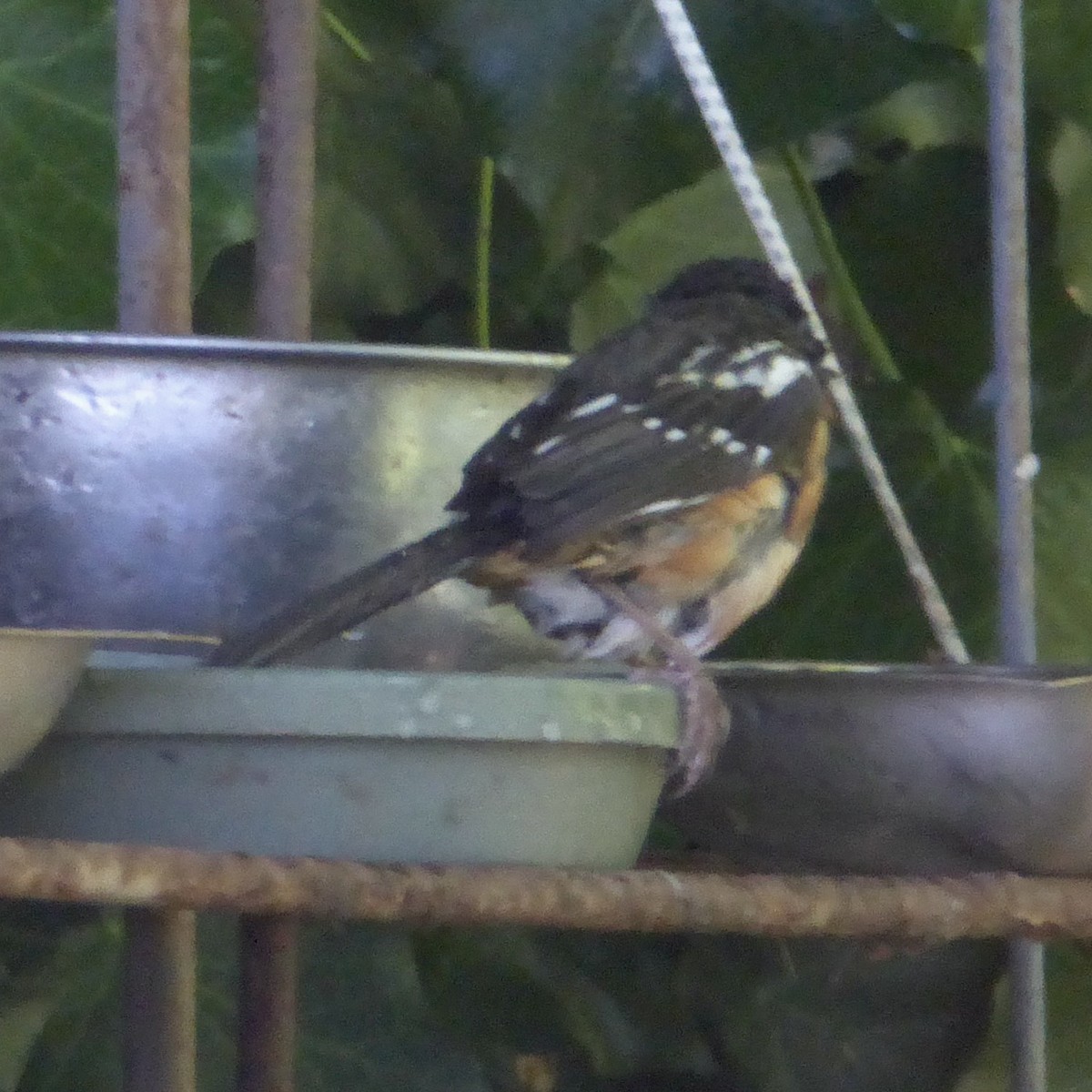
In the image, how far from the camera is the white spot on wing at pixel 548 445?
0.96 meters

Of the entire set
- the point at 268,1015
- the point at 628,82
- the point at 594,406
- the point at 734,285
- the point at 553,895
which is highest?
the point at 628,82

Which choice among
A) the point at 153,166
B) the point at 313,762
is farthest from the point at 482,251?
the point at 313,762

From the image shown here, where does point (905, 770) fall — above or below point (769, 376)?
below

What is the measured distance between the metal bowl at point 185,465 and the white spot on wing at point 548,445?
0.17ft

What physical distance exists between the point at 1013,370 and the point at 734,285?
0.29m

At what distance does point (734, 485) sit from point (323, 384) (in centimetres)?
24

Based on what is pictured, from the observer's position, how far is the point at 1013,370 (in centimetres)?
99

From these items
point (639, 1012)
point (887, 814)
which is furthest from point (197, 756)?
point (639, 1012)

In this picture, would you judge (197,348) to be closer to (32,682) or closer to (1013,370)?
(32,682)

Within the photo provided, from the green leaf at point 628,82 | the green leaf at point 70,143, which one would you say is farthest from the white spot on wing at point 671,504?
the green leaf at point 70,143

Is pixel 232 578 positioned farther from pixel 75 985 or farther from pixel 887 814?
pixel 75 985

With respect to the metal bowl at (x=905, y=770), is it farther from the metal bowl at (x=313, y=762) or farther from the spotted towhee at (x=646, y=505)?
the metal bowl at (x=313, y=762)

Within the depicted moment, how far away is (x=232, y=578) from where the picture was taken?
3.01 feet

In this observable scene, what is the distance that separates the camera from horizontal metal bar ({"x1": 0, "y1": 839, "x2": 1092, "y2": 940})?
610mm
